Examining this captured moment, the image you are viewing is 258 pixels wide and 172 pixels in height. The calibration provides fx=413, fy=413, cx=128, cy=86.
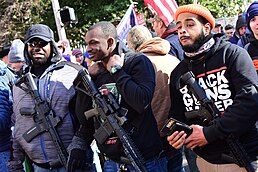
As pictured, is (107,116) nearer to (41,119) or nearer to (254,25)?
(41,119)

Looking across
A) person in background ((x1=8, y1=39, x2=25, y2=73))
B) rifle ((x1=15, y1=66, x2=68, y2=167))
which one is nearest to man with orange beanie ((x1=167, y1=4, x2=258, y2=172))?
rifle ((x1=15, y1=66, x2=68, y2=167))

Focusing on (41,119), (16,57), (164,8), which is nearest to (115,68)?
(41,119)

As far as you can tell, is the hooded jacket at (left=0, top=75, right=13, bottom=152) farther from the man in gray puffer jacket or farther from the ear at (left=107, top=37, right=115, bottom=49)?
the ear at (left=107, top=37, right=115, bottom=49)

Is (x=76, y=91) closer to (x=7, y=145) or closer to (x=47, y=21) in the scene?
(x=7, y=145)

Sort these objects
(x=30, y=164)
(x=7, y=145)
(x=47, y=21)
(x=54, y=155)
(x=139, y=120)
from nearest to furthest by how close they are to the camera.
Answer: (x=139, y=120) < (x=54, y=155) < (x=30, y=164) < (x=7, y=145) < (x=47, y=21)

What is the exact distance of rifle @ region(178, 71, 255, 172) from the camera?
2672 mm

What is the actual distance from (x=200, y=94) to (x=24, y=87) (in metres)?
1.56

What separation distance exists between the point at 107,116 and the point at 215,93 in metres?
0.80

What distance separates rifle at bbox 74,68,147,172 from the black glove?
217mm

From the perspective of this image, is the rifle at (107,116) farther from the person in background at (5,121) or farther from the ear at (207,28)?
the person in background at (5,121)

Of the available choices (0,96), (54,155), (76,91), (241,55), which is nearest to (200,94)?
Result: (241,55)

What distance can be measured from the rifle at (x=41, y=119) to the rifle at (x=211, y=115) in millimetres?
1111

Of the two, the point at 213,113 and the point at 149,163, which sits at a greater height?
the point at 213,113

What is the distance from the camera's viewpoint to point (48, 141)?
3.39m
